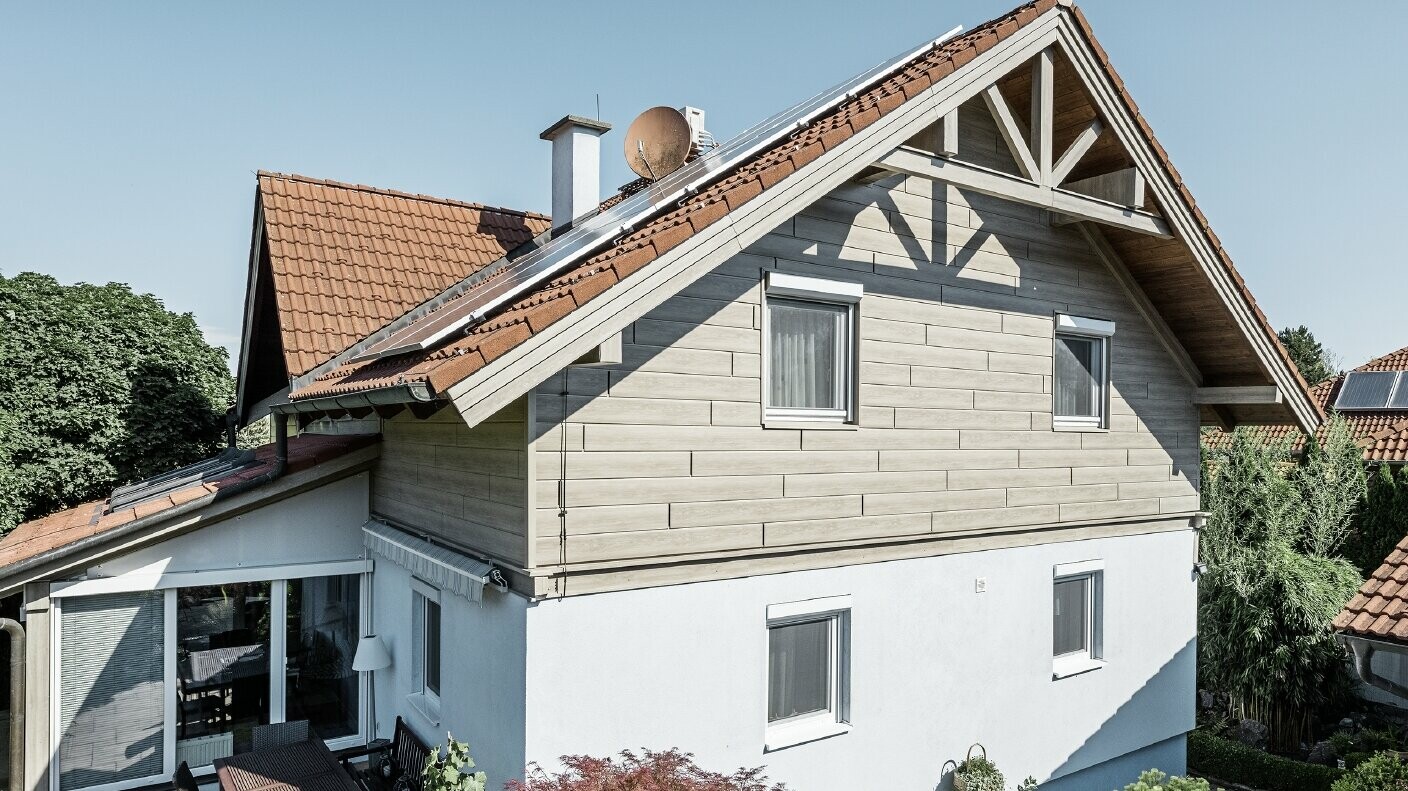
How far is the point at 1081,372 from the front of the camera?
1074 centimetres

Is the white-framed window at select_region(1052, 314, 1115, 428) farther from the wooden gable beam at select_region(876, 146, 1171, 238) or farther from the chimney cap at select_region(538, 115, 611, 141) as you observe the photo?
the chimney cap at select_region(538, 115, 611, 141)

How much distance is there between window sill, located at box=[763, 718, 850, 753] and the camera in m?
7.87

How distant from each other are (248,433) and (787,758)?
93.5 feet

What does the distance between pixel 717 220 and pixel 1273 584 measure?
1377 centimetres

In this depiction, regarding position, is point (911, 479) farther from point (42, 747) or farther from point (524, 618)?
point (42, 747)

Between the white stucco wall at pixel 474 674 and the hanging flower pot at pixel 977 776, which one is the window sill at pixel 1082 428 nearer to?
the hanging flower pot at pixel 977 776

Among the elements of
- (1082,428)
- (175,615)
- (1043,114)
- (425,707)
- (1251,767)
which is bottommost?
→ (1251,767)

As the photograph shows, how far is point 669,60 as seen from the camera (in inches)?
559

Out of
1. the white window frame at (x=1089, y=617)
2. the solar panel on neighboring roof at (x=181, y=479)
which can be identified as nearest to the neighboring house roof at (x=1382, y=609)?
the white window frame at (x=1089, y=617)

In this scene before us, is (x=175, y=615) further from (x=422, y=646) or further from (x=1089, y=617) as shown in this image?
(x=1089, y=617)

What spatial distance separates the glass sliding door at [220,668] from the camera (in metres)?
9.09

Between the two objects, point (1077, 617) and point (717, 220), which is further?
point (1077, 617)

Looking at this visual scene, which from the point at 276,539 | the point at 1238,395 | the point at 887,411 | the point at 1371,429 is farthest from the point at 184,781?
the point at 1371,429

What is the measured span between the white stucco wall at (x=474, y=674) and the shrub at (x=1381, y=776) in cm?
810
